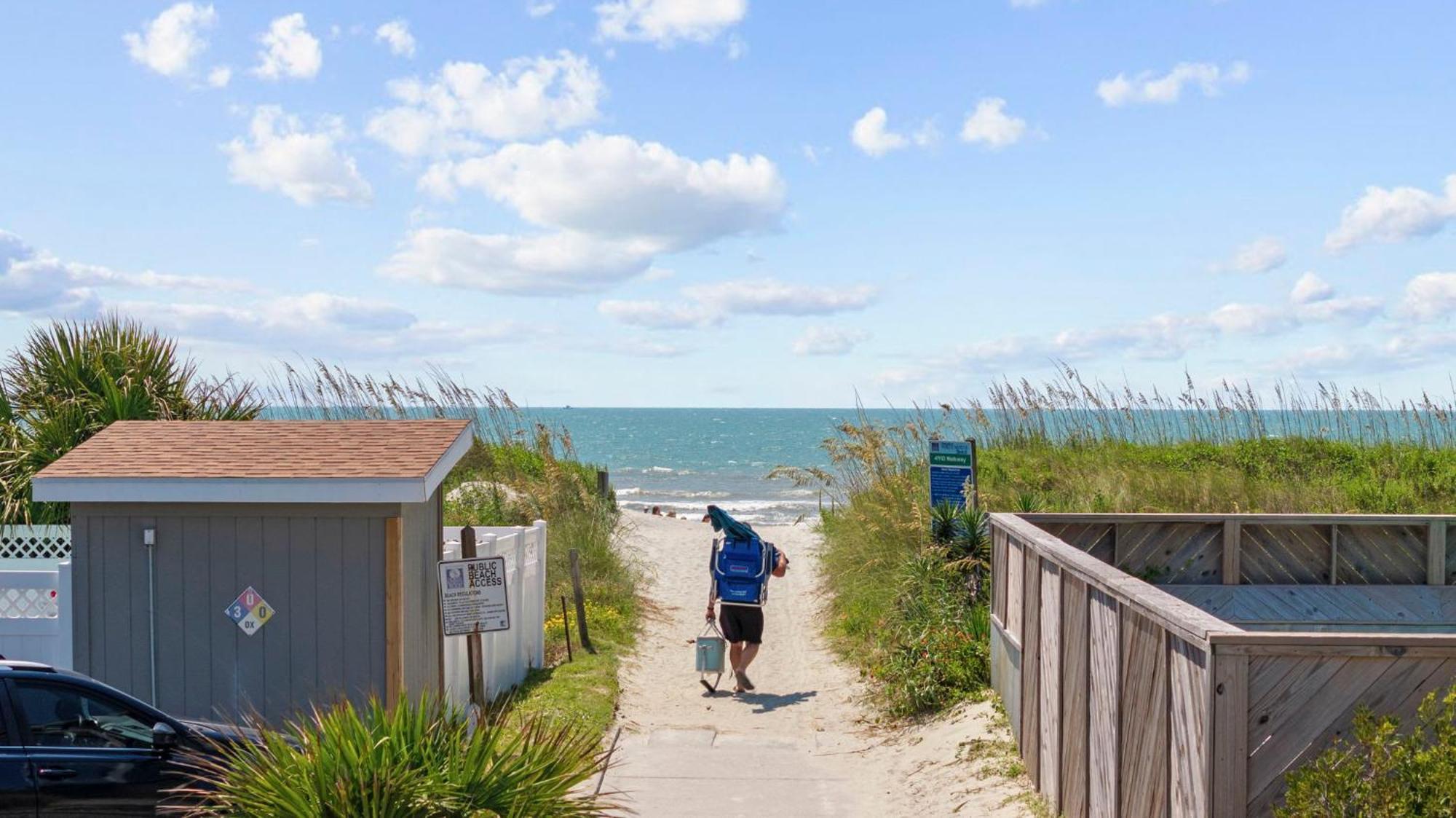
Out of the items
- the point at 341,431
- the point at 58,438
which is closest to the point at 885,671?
the point at 341,431

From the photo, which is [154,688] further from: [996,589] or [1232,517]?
[1232,517]

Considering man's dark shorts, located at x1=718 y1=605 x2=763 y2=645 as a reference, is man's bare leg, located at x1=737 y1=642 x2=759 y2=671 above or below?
below

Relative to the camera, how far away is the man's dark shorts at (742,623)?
12.6 meters

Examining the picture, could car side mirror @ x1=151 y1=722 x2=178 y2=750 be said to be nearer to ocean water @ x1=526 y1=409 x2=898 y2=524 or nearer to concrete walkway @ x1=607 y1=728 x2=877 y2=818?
concrete walkway @ x1=607 y1=728 x2=877 y2=818

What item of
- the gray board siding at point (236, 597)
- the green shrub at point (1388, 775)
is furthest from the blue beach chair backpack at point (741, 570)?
the green shrub at point (1388, 775)

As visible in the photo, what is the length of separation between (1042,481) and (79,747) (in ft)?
47.4

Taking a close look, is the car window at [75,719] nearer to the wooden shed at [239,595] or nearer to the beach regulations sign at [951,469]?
the wooden shed at [239,595]

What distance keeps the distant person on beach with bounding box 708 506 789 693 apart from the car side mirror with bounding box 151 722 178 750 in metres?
6.70

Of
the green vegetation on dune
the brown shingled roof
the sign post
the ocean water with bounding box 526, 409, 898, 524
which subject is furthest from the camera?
the ocean water with bounding box 526, 409, 898, 524

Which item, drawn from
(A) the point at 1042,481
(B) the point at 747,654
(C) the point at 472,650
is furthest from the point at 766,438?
(C) the point at 472,650

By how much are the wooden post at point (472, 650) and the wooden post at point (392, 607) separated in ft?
3.35

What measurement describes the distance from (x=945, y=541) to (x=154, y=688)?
7.68m

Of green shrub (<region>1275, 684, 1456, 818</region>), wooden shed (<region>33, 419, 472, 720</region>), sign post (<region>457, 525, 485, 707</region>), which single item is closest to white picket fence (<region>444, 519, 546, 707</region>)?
sign post (<region>457, 525, 485, 707</region>)

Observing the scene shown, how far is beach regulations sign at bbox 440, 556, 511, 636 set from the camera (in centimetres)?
946
